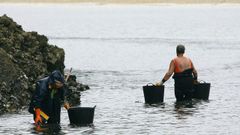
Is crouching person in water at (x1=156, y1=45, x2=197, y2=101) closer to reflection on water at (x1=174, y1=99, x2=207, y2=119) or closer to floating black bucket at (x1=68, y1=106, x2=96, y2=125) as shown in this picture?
reflection on water at (x1=174, y1=99, x2=207, y2=119)

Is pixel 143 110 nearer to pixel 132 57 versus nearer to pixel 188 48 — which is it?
pixel 132 57

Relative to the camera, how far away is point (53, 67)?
29297 millimetres

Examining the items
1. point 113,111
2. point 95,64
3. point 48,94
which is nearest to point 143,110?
point 113,111

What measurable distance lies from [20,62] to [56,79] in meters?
6.86

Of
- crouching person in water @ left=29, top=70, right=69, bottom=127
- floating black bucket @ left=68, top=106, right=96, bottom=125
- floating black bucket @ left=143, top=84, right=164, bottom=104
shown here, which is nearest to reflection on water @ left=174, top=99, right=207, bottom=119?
floating black bucket @ left=143, top=84, right=164, bottom=104

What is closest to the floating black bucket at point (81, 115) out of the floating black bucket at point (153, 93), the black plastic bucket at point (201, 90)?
the floating black bucket at point (153, 93)

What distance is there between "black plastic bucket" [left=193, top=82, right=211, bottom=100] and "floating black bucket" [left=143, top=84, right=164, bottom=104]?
1021 millimetres

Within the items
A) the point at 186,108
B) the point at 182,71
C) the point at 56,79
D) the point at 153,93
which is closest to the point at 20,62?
the point at 153,93

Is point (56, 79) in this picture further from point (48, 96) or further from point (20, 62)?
point (20, 62)

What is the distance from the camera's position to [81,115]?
867 inches

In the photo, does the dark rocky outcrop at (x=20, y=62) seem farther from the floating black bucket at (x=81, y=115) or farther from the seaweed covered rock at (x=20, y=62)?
the floating black bucket at (x=81, y=115)

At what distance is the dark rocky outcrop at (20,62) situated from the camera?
25719 mm

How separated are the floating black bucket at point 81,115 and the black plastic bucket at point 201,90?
5.50m

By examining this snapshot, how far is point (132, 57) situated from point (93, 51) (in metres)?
8.20
